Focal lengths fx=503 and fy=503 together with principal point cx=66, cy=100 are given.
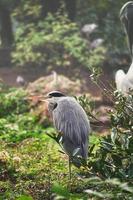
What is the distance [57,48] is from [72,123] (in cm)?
886

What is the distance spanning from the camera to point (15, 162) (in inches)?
243

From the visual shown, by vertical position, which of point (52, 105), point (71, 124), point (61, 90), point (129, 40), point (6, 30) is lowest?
point (71, 124)

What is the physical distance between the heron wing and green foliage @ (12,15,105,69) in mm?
7838

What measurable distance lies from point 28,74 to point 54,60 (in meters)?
0.99

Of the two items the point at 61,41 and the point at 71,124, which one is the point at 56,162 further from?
the point at 61,41

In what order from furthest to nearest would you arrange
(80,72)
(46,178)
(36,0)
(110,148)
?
(36,0) → (80,72) → (46,178) → (110,148)

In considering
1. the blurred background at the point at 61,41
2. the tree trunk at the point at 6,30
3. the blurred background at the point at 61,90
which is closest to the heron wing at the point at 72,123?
the blurred background at the point at 61,90

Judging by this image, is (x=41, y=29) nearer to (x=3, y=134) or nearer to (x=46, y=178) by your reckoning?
A: (x=3, y=134)

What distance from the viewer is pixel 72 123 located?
5.18 m

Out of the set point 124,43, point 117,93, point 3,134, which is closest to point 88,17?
point 124,43

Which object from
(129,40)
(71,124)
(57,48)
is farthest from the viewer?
(57,48)

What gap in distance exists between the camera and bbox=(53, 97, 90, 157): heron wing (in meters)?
5.13

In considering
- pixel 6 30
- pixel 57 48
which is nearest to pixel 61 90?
pixel 57 48

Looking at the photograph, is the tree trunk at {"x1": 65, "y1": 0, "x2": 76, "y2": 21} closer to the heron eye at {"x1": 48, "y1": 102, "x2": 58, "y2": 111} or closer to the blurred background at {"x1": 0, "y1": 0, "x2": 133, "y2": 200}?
the blurred background at {"x1": 0, "y1": 0, "x2": 133, "y2": 200}
